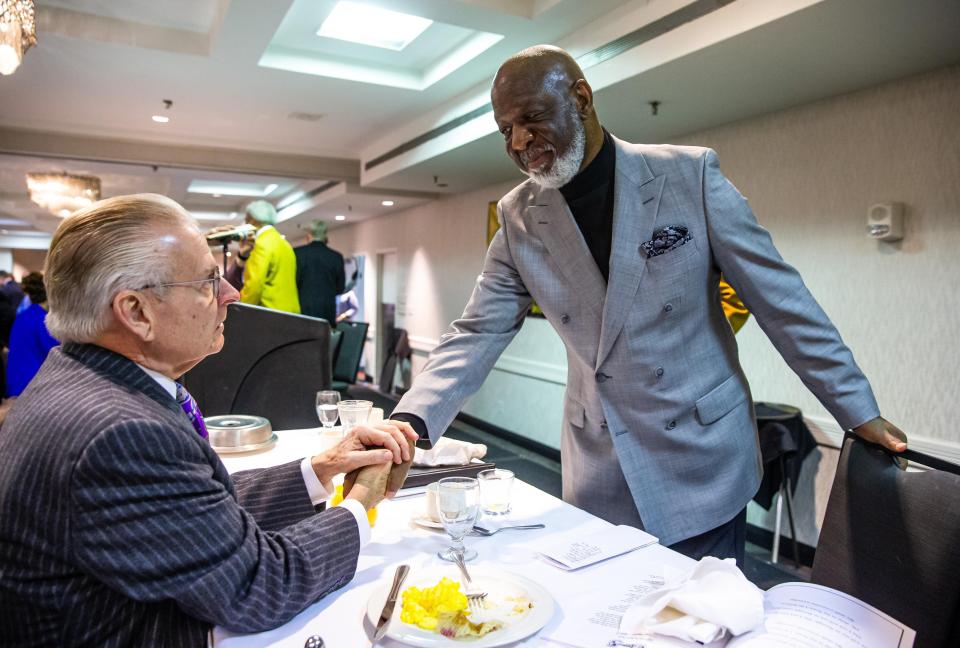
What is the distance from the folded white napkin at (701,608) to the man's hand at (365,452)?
57 cm

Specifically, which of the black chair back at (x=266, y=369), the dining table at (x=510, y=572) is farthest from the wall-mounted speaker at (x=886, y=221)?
the black chair back at (x=266, y=369)

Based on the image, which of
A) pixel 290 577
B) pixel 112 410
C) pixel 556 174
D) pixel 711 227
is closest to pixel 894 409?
pixel 711 227

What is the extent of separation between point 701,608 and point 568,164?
107 centimetres

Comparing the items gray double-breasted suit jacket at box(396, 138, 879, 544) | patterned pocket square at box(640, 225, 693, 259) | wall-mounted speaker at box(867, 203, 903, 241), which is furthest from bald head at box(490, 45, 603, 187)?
wall-mounted speaker at box(867, 203, 903, 241)

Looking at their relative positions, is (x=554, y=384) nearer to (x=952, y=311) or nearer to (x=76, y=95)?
(x=952, y=311)

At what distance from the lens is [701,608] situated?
3.07ft

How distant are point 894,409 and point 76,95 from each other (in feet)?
20.1

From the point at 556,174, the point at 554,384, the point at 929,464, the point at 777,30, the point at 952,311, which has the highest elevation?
the point at 777,30

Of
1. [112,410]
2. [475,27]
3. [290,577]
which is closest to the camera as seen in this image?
[112,410]

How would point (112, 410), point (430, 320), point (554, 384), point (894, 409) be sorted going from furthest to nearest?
point (430, 320), point (554, 384), point (894, 409), point (112, 410)

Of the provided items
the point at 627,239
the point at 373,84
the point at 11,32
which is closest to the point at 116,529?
the point at 627,239

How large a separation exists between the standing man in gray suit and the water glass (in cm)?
22

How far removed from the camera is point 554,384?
594 cm

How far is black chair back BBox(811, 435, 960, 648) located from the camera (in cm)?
107
